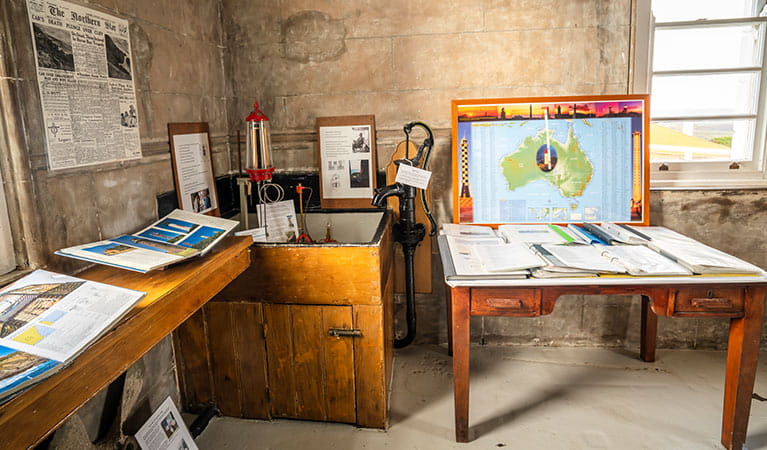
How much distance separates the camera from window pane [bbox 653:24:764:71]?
265 centimetres

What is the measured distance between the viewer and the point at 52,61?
1564 millimetres

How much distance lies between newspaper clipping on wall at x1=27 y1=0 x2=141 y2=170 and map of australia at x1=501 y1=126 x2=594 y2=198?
5.74 ft

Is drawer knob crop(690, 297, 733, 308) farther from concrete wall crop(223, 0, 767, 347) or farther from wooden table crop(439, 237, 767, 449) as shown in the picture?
concrete wall crop(223, 0, 767, 347)

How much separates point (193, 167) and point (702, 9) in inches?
107

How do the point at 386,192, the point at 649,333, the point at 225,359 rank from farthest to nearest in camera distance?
1. the point at 649,333
2. the point at 386,192
3. the point at 225,359

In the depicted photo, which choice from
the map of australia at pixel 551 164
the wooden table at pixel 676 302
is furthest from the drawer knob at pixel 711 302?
the map of australia at pixel 551 164

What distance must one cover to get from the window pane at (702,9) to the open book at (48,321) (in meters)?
2.83

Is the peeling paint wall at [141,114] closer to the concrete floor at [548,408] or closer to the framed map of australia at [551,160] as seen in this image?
the concrete floor at [548,408]

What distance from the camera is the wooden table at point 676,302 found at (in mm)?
1853

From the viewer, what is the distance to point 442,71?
2742 mm

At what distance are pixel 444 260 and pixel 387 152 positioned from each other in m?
0.95

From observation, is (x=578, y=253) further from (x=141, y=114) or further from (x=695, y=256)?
(x=141, y=114)

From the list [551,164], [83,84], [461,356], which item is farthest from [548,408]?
[83,84]

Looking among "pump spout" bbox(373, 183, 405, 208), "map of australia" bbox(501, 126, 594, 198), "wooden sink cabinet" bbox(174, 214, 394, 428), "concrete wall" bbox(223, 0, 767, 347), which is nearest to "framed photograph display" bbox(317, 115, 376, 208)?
A: "concrete wall" bbox(223, 0, 767, 347)
